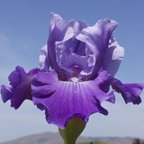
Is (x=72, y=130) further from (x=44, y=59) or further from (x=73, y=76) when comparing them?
(x=44, y=59)

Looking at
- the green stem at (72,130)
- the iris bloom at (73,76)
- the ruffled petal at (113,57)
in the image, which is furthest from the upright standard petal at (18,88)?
the ruffled petal at (113,57)

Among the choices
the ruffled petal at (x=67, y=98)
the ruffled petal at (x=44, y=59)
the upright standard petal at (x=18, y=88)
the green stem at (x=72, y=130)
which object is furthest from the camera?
the ruffled petal at (x=44, y=59)

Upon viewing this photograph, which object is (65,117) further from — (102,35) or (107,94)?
(102,35)

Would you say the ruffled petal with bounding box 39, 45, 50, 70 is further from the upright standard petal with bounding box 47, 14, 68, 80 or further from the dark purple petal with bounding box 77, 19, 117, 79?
the dark purple petal with bounding box 77, 19, 117, 79

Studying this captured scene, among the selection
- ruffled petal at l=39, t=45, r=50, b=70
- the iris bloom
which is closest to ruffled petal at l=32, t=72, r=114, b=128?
the iris bloom

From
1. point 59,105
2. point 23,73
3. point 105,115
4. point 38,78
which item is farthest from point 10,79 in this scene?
point 105,115

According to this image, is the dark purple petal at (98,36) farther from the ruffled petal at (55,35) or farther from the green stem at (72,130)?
the green stem at (72,130)

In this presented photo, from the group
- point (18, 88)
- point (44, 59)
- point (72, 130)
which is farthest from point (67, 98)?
point (44, 59)
